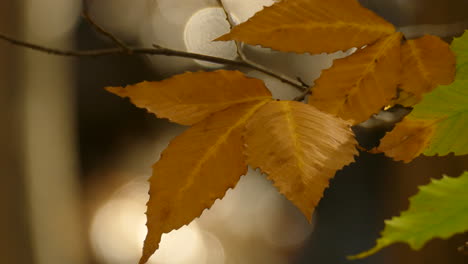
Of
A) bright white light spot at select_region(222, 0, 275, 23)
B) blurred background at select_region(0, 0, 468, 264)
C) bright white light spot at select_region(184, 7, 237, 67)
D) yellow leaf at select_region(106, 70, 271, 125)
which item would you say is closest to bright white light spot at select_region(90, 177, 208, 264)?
blurred background at select_region(0, 0, 468, 264)

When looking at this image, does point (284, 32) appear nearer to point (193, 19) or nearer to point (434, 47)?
point (434, 47)

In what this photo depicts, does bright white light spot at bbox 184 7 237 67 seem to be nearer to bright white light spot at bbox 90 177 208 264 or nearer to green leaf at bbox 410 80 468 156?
green leaf at bbox 410 80 468 156

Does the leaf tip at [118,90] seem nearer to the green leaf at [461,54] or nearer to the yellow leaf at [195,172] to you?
the yellow leaf at [195,172]

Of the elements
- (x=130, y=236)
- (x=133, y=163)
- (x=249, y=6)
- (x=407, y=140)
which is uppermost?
(x=407, y=140)

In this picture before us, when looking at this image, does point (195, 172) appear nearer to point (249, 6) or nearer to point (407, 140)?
point (407, 140)

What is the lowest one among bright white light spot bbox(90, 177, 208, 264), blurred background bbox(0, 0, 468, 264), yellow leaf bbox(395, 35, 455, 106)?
bright white light spot bbox(90, 177, 208, 264)

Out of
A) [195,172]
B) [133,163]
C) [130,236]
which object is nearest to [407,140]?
[195,172]
